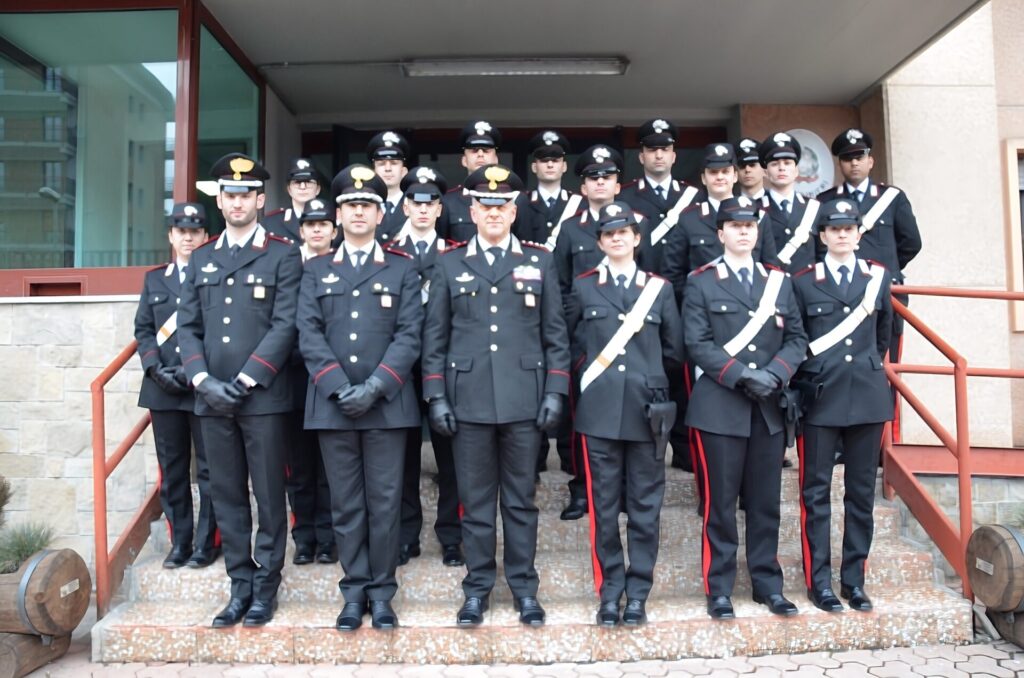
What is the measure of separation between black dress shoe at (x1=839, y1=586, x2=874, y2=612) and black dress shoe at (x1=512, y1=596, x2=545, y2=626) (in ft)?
4.65

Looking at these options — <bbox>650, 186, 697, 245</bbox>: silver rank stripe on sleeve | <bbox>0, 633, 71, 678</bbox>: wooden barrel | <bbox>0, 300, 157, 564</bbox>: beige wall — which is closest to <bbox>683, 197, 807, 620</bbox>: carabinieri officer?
<bbox>650, 186, 697, 245</bbox>: silver rank stripe on sleeve

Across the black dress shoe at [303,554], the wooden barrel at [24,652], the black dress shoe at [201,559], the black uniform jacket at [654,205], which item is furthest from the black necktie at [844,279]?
the wooden barrel at [24,652]

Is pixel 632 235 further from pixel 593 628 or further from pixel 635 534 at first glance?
pixel 593 628

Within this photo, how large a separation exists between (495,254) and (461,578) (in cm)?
154

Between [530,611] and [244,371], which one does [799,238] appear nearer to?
[530,611]

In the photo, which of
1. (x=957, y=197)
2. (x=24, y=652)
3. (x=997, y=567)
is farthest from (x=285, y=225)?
(x=957, y=197)

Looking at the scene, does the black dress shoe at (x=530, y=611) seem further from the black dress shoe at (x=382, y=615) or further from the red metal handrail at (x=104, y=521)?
the red metal handrail at (x=104, y=521)

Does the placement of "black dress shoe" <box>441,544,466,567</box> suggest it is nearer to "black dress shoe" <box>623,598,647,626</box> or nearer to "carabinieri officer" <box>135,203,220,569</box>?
"black dress shoe" <box>623,598,647,626</box>

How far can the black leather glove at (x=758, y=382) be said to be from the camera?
3494 millimetres

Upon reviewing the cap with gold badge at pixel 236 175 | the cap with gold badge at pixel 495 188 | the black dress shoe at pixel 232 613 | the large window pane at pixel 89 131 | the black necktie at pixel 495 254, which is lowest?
the black dress shoe at pixel 232 613

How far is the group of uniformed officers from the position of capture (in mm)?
3553

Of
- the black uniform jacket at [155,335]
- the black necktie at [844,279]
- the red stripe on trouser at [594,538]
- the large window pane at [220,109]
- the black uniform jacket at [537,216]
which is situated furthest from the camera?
the large window pane at [220,109]

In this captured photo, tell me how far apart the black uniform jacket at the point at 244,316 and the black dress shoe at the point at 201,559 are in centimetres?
84

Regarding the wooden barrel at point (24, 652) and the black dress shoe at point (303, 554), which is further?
the black dress shoe at point (303, 554)
